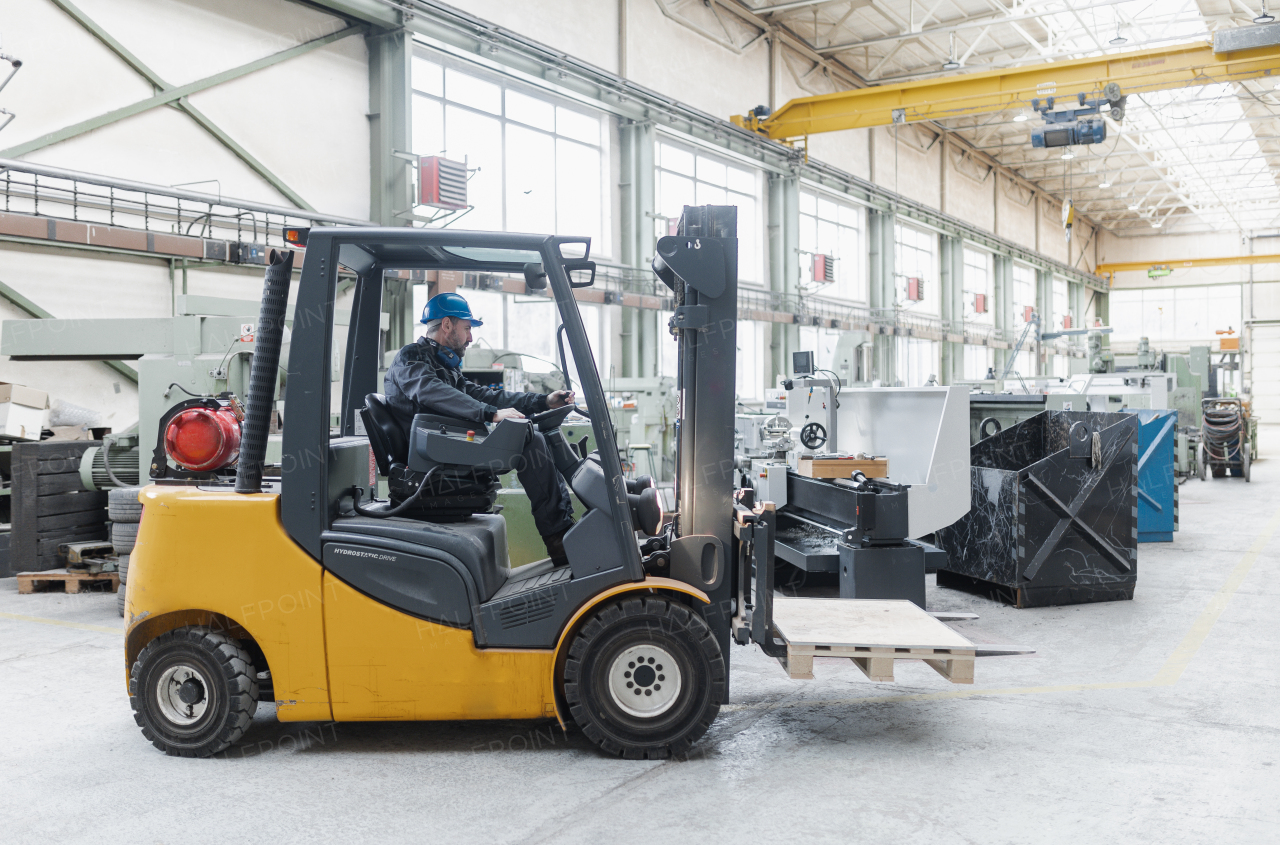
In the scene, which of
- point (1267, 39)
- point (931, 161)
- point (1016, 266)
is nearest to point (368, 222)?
point (1267, 39)

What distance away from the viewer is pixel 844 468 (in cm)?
647

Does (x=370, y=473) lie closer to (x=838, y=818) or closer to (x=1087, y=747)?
(x=838, y=818)

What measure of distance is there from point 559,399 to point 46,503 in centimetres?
548

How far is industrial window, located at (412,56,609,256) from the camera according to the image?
12.2 meters

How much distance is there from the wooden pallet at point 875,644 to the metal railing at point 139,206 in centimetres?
739

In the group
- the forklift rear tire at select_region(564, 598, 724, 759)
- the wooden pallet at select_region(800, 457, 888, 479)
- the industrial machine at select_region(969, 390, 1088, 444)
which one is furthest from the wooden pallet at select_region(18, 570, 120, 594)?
the industrial machine at select_region(969, 390, 1088, 444)

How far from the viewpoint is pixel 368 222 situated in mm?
11172

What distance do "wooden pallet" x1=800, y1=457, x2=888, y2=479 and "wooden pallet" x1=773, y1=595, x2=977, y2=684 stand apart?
2208 millimetres

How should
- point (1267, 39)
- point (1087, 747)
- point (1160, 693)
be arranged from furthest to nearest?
point (1267, 39), point (1160, 693), point (1087, 747)

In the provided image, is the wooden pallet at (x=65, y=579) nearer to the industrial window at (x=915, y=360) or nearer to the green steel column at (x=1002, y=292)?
the industrial window at (x=915, y=360)

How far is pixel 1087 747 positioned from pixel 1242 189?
35330mm

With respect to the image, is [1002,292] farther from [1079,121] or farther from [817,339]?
[1079,121]

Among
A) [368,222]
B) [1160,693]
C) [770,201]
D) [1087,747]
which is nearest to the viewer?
[1087,747]

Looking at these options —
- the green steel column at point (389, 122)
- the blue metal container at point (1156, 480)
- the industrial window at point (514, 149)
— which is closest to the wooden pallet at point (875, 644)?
the blue metal container at point (1156, 480)
